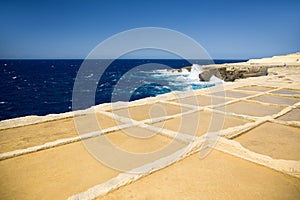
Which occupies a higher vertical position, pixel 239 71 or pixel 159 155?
pixel 239 71

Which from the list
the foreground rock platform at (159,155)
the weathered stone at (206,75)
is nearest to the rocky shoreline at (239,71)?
the weathered stone at (206,75)

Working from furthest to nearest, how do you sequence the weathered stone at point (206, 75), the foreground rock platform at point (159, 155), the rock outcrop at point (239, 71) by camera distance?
the weathered stone at point (206, 75), the rock outcrop at point (239, 71), the foreground rock platform at point (159, 155)

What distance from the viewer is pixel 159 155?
298cm

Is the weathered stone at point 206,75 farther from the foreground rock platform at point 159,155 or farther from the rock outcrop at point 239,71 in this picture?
the foreground rock platform at point 159,155

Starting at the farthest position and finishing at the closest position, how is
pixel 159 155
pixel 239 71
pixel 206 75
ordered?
pixel 206 75 → pixel 239 71 → pixel 159 155

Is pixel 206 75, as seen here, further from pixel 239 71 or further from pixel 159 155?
pixel 159 155

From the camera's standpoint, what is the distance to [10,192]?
→ 7.14 feet

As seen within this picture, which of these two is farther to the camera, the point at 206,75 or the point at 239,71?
the point at 206,75

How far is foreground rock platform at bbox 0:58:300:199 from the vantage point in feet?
7.22

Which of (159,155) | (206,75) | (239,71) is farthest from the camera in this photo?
(206,75)

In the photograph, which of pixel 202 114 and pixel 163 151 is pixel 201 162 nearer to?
pixel 163 151

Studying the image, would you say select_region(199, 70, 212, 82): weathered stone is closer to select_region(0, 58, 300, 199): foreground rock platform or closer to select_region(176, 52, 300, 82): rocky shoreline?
select_region(176, 52, 300, 82): rocky shoreline

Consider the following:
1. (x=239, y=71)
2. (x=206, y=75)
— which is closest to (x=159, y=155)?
(x=239, y=71)

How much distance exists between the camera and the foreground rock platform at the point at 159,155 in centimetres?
220
